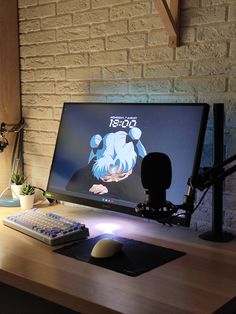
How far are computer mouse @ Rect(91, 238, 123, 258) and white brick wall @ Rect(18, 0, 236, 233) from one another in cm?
48

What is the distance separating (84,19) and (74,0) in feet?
0.35

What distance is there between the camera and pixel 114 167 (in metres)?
1.72

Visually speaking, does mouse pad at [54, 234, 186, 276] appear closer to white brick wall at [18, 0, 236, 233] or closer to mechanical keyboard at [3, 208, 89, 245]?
mechanical keyboard at [3, 208, 89, 245]

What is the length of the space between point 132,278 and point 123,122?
0.69 meters

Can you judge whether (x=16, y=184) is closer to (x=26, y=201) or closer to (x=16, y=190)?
(x=16, y=190)

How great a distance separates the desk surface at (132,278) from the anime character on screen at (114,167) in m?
0.18

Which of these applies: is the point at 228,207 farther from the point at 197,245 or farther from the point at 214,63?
the point at 214,63

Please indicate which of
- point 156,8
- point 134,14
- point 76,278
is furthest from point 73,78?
point 76,278

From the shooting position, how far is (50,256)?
1.36 metres

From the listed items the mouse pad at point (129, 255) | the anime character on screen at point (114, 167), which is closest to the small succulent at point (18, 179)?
the anime character on screen at point (114, 167)

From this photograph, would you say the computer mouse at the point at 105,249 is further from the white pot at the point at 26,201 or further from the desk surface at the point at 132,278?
the white pot at the point at 26,201

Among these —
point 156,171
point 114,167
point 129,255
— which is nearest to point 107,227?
point 114,167

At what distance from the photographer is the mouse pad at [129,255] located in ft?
4.12

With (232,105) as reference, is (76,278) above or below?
below
